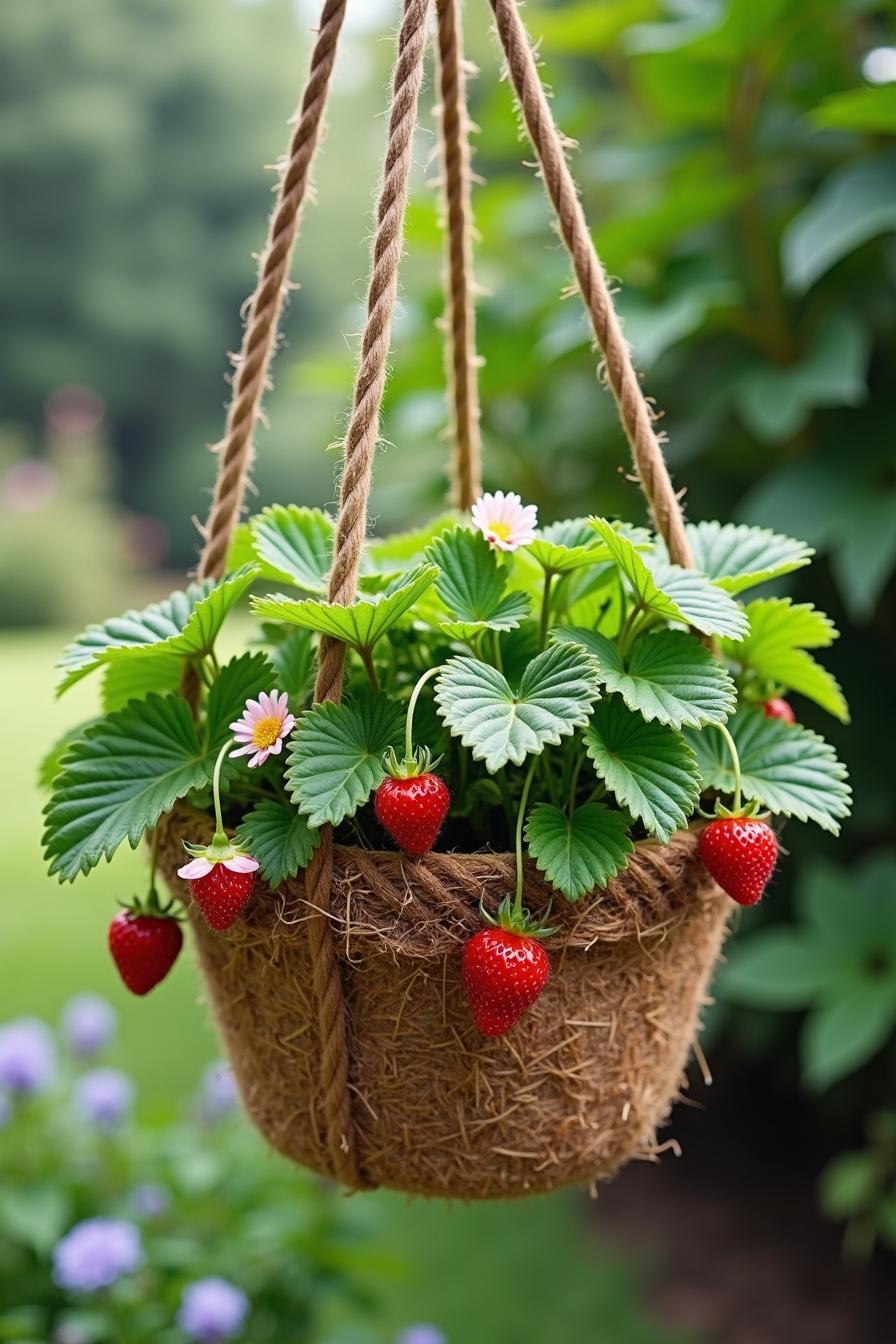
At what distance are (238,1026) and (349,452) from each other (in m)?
0.33

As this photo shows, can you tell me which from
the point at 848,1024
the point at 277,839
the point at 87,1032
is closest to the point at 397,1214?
the point at 87,1032

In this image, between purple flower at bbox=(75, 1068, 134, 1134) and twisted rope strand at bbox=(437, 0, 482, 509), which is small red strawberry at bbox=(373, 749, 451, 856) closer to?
twisted rope strand at bbox=(437, 0, 482, 509)

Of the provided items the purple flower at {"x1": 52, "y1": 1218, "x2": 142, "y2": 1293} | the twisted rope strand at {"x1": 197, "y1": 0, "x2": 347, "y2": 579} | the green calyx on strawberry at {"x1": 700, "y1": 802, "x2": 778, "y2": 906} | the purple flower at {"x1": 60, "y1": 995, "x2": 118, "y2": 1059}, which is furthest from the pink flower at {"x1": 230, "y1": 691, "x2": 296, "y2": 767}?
the purple flower at {"x1": 60, "y1": 995, "x2": 118, "y2": 1059}

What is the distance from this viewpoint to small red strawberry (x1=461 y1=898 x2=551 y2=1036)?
0.57 metres

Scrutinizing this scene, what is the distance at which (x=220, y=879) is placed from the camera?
0.59 metres

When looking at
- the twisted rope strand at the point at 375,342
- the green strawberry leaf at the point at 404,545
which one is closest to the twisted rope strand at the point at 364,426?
the twisted rope strand at the point at 375,342

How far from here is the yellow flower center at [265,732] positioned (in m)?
0.62

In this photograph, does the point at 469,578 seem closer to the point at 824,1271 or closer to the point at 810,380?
the point at 810,380

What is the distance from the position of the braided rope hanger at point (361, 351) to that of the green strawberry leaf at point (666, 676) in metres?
0.06

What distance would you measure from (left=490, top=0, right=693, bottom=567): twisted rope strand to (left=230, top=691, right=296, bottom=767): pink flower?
223 millimetres

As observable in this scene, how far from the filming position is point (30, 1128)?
1.51 metres

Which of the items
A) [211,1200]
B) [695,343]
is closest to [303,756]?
[211,1200]

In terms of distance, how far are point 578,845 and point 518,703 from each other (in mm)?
75

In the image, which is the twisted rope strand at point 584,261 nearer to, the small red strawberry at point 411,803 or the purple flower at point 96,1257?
the small red strawberry at point 411,803
